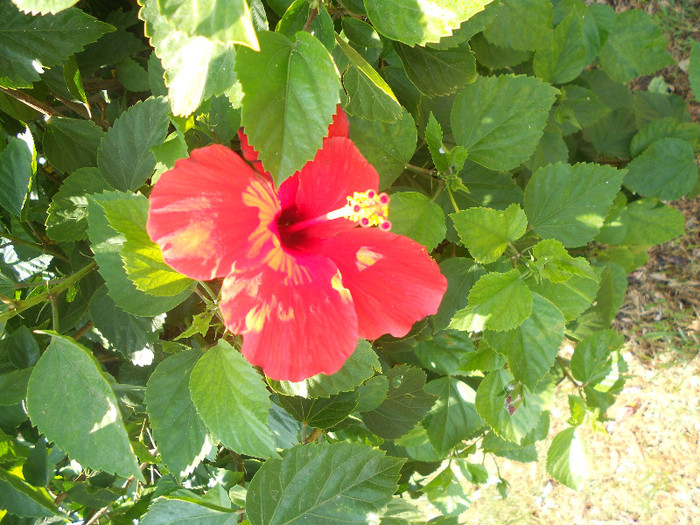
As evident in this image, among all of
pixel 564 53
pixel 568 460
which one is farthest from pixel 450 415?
pixel 564 53

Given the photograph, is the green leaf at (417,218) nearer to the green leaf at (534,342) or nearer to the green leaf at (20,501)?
the green leaf at (534,342)

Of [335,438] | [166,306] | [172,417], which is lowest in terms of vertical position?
[335,438]

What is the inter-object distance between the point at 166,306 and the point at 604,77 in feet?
5.43

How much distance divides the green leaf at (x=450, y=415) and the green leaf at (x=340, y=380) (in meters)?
0.54

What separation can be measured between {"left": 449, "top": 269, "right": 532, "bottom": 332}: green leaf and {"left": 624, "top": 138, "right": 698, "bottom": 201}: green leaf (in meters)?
1.19

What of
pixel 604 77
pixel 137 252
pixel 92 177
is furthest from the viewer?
pixel 604 77

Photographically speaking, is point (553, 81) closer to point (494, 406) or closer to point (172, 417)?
point (494, 406)

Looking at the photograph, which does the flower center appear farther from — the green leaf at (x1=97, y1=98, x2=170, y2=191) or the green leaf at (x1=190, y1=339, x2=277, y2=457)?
Answer: the green leaf at (x1=97, y1=98, x2=170, y2=191)

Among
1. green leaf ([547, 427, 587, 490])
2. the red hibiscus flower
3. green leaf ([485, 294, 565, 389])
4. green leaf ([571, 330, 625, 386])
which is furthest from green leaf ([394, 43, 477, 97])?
green leaf ([547, 427, 587, 490])

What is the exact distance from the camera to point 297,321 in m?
0.68

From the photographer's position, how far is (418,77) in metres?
0.98

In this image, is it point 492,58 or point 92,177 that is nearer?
point 92,177

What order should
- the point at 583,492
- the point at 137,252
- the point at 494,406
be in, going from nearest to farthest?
the point at 137,252
the point at 494,406
the point at 583,492

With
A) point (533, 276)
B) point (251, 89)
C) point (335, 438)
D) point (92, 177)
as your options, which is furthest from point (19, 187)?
point (533, 276)
